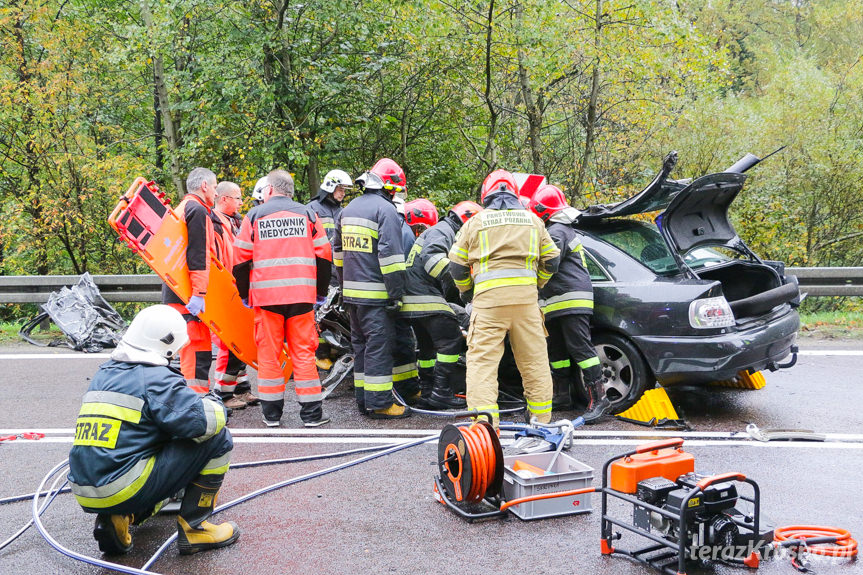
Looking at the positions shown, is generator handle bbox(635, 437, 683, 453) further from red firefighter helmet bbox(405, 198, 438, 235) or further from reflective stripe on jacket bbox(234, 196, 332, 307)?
red firefighter helmet bbox(405, 198, 438, 235)

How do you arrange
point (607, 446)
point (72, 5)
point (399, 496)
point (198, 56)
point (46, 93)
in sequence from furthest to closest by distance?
point (72, 5) < point (46, 93) < point (198, 56) < point (607, 446) < point (399, 496)

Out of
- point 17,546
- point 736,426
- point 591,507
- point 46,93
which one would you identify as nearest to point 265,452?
point 17,546

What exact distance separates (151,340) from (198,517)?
3.22 ft

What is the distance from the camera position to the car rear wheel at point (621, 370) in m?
5.93

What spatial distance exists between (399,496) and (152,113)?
14.7 meters

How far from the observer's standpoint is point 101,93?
46.4 feet

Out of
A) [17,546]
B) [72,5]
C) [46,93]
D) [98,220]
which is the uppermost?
[72,5]

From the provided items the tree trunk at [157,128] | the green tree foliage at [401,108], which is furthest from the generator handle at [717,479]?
the tree trunk at [157,128]

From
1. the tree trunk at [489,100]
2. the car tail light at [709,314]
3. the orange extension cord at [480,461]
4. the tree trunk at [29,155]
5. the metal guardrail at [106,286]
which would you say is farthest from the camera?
the tree trunk at [29,155]

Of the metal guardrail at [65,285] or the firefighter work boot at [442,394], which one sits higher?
the metal guardrail at [65,285]

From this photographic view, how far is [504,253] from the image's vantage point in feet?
17.3

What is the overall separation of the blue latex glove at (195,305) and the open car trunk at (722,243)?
4059mm

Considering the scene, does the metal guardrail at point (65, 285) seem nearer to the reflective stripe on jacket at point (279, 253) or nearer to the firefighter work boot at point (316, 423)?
the reflective stripe on jacket at point (279, 253)

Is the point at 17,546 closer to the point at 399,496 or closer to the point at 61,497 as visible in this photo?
the point at 61,497
